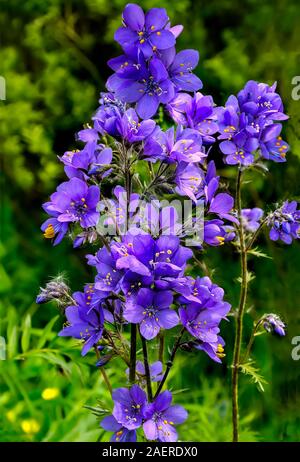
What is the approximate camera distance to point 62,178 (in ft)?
15.8

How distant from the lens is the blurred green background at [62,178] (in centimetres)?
348

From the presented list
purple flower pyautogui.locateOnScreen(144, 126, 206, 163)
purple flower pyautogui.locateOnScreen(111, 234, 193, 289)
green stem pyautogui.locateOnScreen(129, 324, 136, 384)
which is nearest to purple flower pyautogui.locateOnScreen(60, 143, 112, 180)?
purple flower pyautogui.locateOnScreen(144, 126, 206, 163)

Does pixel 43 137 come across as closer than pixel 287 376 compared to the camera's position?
No

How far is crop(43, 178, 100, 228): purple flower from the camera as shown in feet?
6.66

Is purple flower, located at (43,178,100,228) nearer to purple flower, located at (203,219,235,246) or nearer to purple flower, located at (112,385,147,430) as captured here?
purple flower, located at (203,219,235,246)

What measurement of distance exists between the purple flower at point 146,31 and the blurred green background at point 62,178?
4.21 feet

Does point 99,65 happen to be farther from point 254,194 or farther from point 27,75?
point 254,194

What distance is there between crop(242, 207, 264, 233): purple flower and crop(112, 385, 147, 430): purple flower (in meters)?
0.76

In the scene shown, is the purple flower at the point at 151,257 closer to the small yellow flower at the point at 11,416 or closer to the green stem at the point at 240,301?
the green stem at the point at 240,301

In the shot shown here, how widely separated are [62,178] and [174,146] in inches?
112

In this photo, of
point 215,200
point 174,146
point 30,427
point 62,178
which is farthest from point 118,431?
point 62,178
